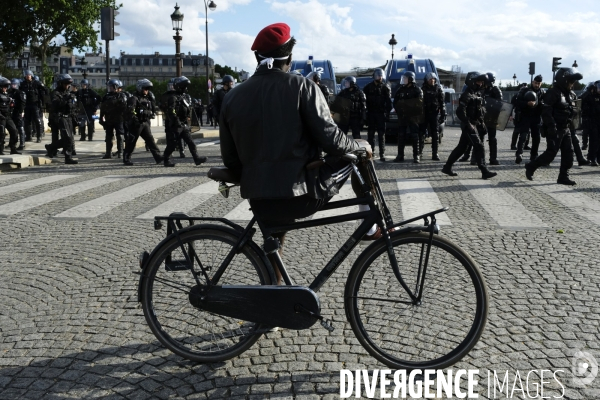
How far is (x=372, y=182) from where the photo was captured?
3.63 metres

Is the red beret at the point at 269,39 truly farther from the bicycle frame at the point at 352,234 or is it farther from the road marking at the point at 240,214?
the road marking at the point at 240,214

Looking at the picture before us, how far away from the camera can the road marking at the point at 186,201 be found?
8.61 meters

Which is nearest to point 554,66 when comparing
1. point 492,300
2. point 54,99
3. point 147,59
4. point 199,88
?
point 54,99

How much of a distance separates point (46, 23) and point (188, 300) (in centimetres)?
4197

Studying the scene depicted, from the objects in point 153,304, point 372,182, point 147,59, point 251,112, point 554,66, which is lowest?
point 153,304

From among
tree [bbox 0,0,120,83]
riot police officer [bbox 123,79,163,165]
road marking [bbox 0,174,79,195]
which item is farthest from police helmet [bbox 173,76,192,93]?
tree [bbox 0,0,120,83]

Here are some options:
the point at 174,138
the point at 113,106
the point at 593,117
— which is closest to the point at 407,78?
the point at 593,117

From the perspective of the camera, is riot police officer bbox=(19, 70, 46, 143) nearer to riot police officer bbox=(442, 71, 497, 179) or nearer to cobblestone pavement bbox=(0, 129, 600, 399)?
cobblestone pavement bbox=(0, 129, 600, 399)

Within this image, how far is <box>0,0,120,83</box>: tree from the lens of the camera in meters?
39.1

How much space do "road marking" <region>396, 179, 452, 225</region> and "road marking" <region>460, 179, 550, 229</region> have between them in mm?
573

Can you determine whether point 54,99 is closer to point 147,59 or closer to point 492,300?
point 492,300

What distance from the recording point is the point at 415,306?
143 inches

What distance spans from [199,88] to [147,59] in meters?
60.0

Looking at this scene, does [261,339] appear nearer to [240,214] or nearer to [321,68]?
[240,214]
